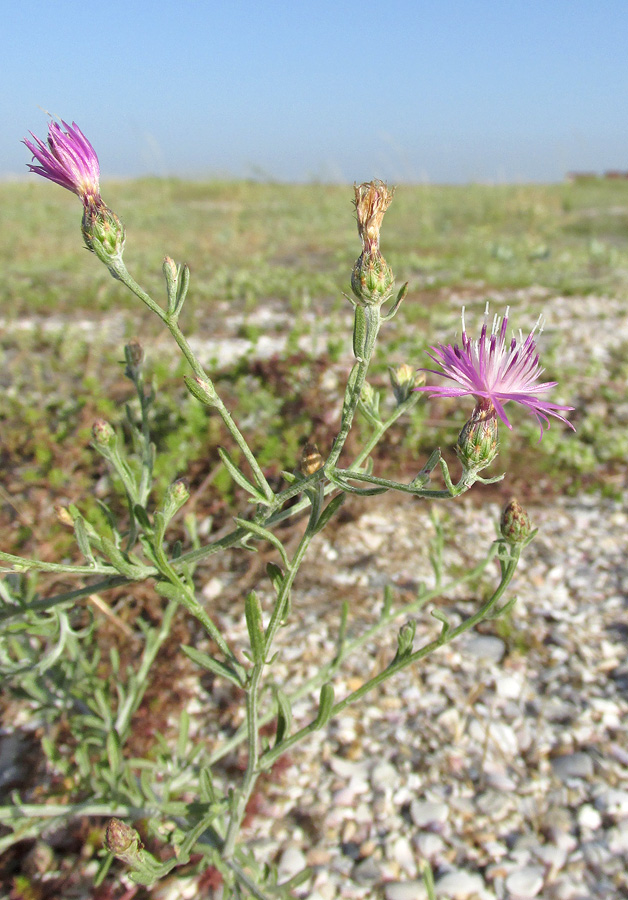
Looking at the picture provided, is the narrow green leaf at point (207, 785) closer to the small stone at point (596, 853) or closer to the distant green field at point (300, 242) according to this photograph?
the small stone at point (596, 853)

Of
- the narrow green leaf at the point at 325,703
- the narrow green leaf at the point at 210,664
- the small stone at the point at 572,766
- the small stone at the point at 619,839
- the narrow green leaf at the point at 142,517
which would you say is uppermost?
the narrow green leaf at the point at 142,517

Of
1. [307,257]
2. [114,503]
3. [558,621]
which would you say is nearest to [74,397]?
[114,503]

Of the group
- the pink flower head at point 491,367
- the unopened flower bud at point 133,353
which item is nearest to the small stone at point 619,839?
the pink flower head at point 491,367

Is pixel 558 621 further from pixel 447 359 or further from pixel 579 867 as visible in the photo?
pixel 447 359

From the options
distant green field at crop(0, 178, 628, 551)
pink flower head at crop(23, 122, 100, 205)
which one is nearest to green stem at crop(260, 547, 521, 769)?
pink flower head at crop(23, 122, 100, 205)

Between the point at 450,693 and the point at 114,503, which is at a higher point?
the point at 114,503

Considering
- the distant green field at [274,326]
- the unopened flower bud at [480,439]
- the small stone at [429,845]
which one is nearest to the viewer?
the unopened flower bud at [480,439]

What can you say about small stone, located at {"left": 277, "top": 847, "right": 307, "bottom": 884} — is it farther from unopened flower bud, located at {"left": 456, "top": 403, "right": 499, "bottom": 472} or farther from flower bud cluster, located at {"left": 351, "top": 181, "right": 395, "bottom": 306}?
flower bud cluster, located at {"left": 351, "top": 181, "right": 395, "bottom": 306}
